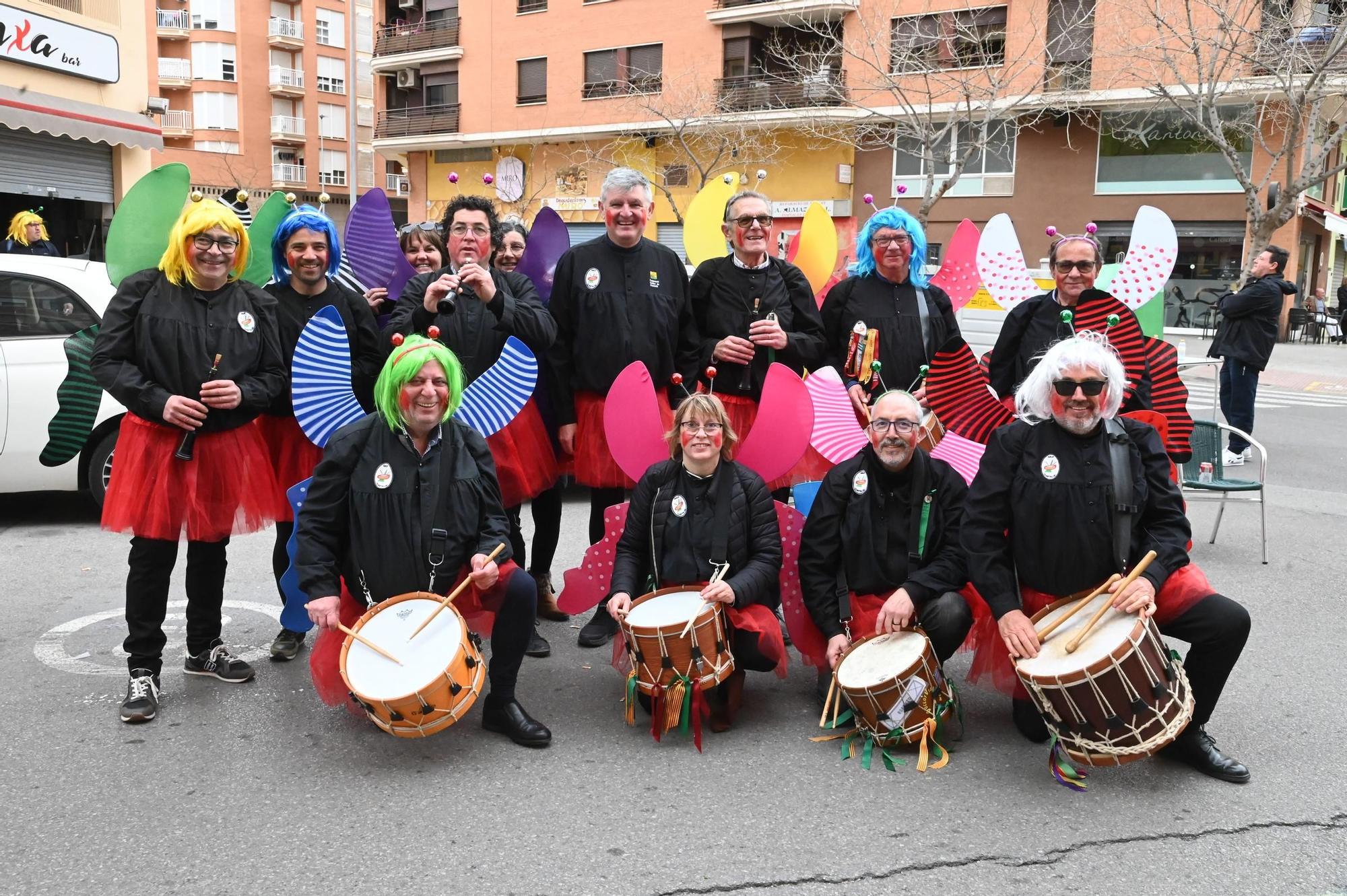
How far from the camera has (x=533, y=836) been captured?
3.08 m

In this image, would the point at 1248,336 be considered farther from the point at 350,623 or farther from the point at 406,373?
the point at 350,623

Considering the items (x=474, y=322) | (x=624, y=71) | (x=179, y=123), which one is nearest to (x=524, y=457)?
(x=474, y=322)

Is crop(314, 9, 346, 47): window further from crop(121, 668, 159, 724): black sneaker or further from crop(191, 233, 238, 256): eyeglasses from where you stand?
crop(121, 668, 159, 724): black sneaker

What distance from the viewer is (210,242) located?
3.92 meters

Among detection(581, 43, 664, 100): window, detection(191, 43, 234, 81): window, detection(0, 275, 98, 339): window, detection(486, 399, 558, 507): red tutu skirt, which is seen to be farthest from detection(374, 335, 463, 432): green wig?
detection(191, 43, 234, 81): window

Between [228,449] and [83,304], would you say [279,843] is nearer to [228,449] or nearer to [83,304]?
[228,449]

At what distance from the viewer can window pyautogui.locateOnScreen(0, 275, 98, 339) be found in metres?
6.18

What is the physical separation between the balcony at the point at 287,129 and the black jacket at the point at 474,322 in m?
49.6

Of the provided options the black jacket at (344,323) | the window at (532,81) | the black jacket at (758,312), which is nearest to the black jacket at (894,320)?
the black jacket at (758,312)

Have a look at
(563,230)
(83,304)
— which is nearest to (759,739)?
(563,230)

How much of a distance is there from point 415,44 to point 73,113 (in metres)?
23.9

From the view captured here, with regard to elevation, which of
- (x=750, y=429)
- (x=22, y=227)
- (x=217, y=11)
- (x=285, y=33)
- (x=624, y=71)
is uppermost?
(x=217, y=11)

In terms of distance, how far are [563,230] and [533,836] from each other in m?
3.48

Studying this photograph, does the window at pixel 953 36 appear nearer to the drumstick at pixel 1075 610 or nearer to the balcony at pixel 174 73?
the drumstick at pixel 1075 610
